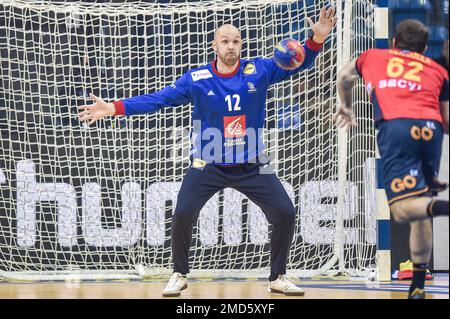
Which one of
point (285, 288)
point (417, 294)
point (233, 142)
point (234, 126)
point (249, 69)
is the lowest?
point (285, 288)

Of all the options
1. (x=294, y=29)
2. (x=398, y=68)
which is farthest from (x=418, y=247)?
(x=294, y=29)

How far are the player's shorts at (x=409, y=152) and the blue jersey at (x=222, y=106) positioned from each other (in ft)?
4.99

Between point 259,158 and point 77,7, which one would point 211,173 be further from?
point 77,7

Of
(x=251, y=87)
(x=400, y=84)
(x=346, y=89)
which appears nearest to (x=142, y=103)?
(x=251, y=87)

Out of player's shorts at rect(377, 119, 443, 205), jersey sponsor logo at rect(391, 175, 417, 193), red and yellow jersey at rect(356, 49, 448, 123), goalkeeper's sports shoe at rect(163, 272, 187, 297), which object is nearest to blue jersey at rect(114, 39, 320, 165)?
goalkeeper's sports shoe at rect(163, 272, 187, 297)

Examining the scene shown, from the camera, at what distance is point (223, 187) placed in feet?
23.6

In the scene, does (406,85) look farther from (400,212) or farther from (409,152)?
(400,212)

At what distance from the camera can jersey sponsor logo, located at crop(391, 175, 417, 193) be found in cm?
573

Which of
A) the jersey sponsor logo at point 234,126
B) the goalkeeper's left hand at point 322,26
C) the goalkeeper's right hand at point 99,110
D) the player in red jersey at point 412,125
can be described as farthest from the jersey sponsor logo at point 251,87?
the player in red jersey at point 412,125

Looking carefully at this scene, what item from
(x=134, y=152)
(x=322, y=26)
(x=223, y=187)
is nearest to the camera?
(x=322, y=26)

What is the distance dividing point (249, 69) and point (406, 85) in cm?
176

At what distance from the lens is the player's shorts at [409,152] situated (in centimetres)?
575

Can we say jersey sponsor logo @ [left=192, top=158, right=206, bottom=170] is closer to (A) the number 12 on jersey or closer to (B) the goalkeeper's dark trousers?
(B) the goalkeeper's dark trousers

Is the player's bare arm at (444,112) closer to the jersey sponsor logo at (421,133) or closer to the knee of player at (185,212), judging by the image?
the jersey sponsor logo at (421,133)
